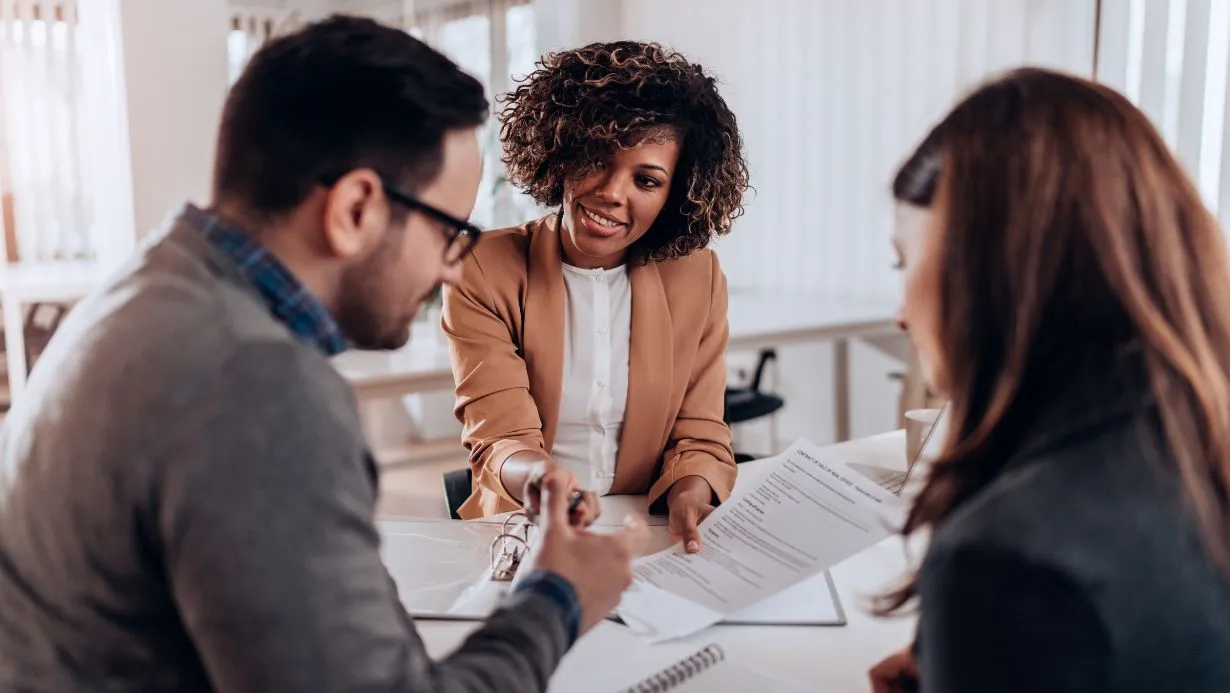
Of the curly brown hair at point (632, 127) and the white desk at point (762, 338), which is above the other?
the curly brown hair at point (632, 127)

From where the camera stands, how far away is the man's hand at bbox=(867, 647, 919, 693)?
89cm

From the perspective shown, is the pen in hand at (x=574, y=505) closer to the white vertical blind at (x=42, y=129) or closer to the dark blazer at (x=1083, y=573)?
the dark blazer at (x=1083, y=573)

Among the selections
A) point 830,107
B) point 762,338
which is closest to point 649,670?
point 762,338

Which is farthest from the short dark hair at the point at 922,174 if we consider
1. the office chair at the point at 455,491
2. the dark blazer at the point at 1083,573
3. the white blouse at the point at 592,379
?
the office chair at the point at 455,491

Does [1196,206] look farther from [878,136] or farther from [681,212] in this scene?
[878,136]

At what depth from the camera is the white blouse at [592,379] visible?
5.56 ft

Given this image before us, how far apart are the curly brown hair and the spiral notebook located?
0.84m

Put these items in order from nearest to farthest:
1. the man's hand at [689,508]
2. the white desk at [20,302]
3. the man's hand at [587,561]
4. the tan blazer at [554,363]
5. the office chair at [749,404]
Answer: the man's hand at [587,561] → the man's hand at [689,508] → the tan blazer at [554,363] → the office chair at [749,404] → the white desk at [20,302]

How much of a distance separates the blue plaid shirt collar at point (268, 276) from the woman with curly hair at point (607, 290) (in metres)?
0.79

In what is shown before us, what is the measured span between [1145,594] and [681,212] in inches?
48.6

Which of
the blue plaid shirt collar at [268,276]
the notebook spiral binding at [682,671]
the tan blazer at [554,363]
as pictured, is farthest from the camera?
the tan blazer at [554,363]

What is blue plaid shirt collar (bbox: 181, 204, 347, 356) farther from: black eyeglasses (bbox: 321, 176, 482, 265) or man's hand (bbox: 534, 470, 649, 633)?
man's hand (bbox: 534, 470, 649, 633)

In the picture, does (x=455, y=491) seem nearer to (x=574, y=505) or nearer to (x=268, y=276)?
(x=574, y=505)

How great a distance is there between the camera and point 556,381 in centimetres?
166
